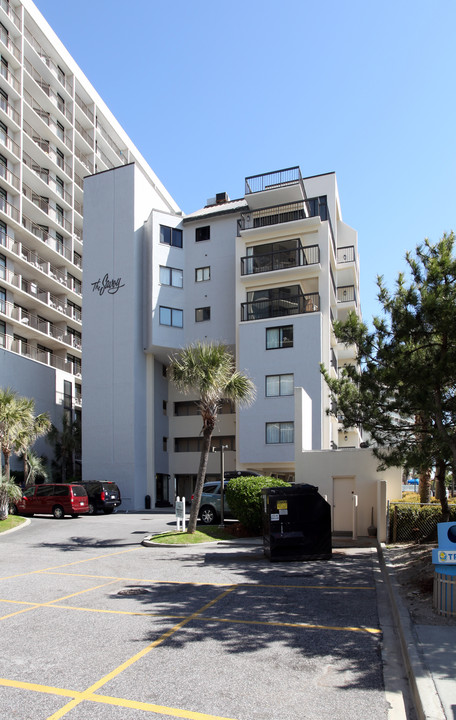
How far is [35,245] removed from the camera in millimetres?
42469

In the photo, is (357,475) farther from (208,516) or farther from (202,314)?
(202,314)

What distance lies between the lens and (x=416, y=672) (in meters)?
5.57

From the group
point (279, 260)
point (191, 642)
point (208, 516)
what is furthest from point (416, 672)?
point (279, 260)

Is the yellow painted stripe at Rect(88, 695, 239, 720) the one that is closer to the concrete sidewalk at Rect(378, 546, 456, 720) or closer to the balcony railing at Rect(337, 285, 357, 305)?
the concrete sidewalk at Rect(378, 546, 456, 720)

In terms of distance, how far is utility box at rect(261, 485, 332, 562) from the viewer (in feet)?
47.7

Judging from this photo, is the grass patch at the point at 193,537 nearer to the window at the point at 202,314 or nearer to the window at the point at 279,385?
the window at the point at 279,385

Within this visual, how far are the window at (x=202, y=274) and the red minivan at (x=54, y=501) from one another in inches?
657

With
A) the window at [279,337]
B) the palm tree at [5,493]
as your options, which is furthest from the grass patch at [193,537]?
the window at [279,337]

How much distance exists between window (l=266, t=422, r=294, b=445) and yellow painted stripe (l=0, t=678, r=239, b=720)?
1085 inches

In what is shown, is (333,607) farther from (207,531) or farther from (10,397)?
(10,397)

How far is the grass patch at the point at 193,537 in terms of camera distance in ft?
58.4

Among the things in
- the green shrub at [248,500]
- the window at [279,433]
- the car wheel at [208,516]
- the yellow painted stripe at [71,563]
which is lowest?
the car wheel at [208,516]

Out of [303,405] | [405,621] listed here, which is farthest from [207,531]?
[405,621]

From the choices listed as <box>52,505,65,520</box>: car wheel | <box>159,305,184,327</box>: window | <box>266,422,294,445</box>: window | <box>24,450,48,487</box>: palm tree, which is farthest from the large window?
<box>52,505,65,520</box>: car wheel
